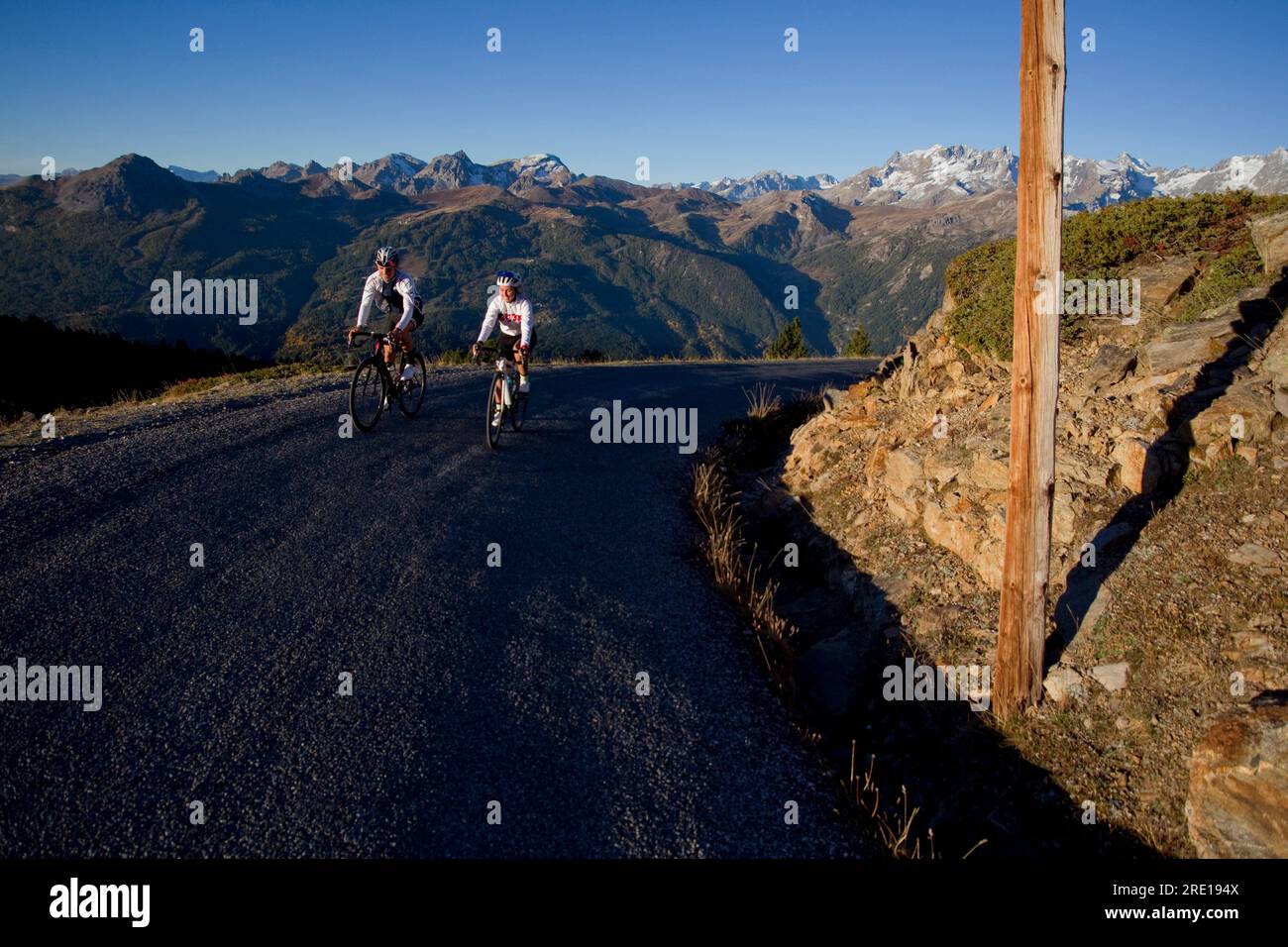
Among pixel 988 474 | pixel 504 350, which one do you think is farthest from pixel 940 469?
pixel 504 350

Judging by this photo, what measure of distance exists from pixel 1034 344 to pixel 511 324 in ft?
24.9

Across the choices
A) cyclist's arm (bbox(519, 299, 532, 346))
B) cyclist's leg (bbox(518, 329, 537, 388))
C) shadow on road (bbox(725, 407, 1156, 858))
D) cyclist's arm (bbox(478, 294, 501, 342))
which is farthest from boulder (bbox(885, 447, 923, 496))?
cyclist's arm (bbox(478, 294, 501, 342))

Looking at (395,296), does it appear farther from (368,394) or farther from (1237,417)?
(1237,417)

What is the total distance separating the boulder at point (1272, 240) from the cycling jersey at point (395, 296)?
10.8 m

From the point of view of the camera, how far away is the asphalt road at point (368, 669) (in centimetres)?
398

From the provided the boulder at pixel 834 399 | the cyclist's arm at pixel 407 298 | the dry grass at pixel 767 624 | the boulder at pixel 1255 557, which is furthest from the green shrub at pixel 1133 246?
the cyclist's arm at pixel 407 298

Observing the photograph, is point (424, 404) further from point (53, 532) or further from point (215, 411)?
point (53, 532)

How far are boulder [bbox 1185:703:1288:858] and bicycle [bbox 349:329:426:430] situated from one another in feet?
32.1

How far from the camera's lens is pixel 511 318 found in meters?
10.7

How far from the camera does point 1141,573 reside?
6016mm

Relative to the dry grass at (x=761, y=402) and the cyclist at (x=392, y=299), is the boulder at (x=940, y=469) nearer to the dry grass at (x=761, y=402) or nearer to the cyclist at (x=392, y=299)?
the dry grass at (x=761, y=402)

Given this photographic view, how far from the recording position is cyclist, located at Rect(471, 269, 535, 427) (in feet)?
34.1

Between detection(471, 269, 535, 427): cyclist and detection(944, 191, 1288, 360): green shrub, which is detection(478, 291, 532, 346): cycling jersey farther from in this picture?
detection(944, 191, 1288, 360): green shrub
